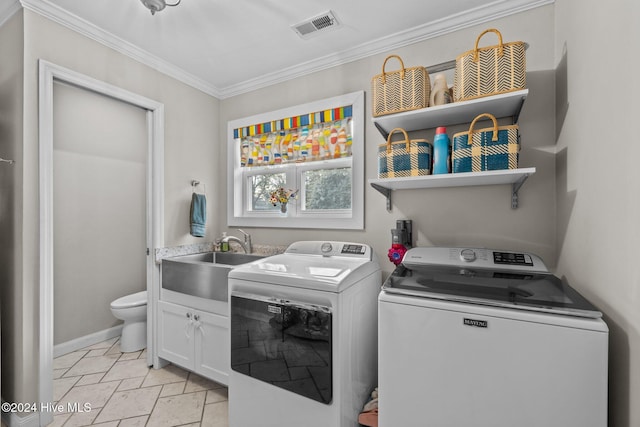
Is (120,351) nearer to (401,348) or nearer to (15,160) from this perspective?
(15,160)

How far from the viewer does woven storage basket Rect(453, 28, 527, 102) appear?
4.50 feet

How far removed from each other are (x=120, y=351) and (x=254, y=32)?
9.84ft

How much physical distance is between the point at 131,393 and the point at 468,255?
245cm

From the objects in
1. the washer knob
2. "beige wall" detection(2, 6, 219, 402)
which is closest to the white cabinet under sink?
"beige wall" detection(2, 6, 219, 402)

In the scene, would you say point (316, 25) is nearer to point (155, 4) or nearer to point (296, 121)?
point (296, 121)

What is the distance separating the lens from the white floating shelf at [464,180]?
137cm

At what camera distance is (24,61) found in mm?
1692

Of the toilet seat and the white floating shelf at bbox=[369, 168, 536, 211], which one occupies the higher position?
the white floating shelf at bbox=[369, 168, 536, 211]

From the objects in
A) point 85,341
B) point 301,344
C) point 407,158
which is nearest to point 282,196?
point 407,158

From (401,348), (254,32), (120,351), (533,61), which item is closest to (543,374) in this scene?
(401,348)

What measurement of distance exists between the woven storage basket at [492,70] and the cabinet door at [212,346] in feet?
6.56

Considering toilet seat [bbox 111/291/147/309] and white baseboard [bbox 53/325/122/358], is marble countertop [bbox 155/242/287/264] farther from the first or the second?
white baseboard [bbox 53/325/122/358]

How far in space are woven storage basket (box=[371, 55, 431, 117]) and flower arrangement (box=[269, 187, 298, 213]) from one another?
111 cm

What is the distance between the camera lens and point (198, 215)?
2.61 meters
